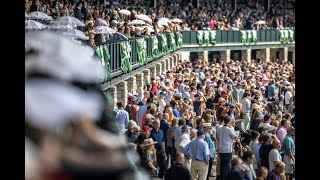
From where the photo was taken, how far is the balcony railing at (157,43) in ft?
62.9

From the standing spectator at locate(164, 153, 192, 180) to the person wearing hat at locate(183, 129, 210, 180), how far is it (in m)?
2.33

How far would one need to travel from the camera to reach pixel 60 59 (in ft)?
4.38

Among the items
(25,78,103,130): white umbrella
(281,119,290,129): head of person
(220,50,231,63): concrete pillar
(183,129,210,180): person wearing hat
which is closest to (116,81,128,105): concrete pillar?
(281,119,290,129): head of person

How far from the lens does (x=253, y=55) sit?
61250 mm

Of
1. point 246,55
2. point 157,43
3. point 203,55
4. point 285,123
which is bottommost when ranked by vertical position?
point 246,55

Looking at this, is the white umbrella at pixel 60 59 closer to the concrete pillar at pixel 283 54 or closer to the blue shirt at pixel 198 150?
the blue shirt at pixel 198 150

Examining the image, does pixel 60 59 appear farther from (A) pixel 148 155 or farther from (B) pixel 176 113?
(B) pixel 176 113

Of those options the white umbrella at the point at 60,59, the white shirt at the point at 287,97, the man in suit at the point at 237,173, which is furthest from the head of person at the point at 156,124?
the white umbrella at the point at 60,59

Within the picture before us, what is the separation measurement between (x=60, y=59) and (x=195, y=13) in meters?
49.6

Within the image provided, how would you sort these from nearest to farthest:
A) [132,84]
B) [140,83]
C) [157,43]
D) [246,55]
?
[132,84]
[140,83]
[157,43]
[246,55]

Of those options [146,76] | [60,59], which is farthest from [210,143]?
[146,76]

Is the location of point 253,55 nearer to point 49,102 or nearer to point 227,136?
point 227,136

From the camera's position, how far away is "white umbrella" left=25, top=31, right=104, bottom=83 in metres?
1.30
